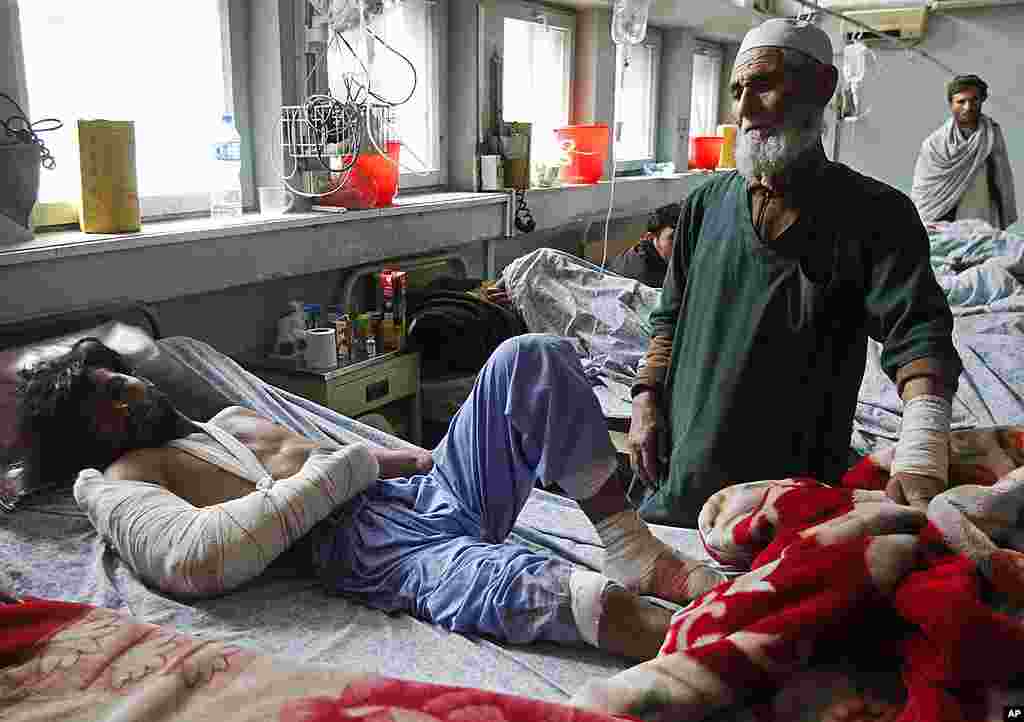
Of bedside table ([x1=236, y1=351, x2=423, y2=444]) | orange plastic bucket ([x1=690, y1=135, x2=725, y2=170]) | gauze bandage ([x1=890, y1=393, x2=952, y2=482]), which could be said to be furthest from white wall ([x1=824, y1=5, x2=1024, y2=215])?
gauze bandage ([x1=890, y1=393, x2=952, y2=482])

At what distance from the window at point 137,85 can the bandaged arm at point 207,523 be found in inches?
50.2

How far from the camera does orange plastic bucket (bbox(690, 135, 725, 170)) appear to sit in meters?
6.78

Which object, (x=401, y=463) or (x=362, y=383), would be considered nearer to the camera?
(x=401, y=463)

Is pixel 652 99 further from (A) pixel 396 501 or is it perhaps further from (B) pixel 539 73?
(A) pixel 396 501

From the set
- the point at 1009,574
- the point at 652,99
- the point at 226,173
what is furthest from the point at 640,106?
the point at 1009,574

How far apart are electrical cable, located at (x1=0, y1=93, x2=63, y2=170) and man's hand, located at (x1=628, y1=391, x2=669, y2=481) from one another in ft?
5.62

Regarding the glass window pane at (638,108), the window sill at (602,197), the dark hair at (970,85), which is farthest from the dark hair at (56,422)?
the dark hair at (970,85)

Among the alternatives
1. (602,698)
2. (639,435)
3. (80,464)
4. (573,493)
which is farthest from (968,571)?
(80,464)

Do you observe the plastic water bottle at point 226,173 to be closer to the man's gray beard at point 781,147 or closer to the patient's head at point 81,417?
the patient's head at point 81,417

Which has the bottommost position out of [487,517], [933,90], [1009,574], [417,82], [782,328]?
[487,517]

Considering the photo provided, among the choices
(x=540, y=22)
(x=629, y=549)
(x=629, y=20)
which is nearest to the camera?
(x=629, y=549)

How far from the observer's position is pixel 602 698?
1.10m

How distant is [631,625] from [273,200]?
2.30m

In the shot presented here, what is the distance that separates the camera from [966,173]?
5.81 meters
